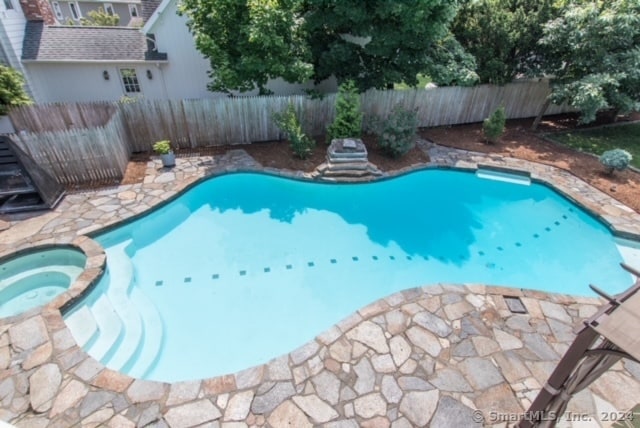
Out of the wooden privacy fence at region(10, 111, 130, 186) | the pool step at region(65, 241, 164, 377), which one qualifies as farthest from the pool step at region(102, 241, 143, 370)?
the wooden privacy fence at region(10, 111, 130, 186)

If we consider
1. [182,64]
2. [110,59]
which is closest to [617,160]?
[182,64]

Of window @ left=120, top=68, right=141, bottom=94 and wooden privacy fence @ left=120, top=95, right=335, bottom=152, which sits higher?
window @ left=120, top=68, right=141, bottom=94

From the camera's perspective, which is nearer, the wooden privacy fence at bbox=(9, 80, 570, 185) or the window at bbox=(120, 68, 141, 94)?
the wooden privacy fence at bbox=(9, 80, 570, 185)

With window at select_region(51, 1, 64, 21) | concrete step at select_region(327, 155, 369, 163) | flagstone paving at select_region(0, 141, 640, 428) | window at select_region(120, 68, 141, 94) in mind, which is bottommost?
flagstone paving at select_region(0, 141, 640, 428)

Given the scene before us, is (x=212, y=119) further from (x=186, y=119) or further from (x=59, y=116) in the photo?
(x=59, y=116)

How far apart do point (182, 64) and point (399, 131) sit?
938 cm

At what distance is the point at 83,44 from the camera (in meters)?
13.0

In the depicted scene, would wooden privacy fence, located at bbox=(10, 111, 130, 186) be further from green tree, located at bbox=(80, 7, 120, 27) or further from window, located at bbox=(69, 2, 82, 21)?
window, located at bbox=(69, 2, 82, 21)

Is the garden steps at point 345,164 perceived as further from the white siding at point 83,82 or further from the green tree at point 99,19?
the green tree at point 99,19

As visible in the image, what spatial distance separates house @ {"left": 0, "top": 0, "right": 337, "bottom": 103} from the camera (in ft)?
40.6

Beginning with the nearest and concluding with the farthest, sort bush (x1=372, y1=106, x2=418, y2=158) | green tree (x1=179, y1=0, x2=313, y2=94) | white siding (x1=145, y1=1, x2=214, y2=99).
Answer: green tree (x1=179, y1=0, x2=313, y2=94)
bush (x1=372, y1=106, x2=418, y2=158)
white siding (x1=145, y1=1, x2=214, y2=99)

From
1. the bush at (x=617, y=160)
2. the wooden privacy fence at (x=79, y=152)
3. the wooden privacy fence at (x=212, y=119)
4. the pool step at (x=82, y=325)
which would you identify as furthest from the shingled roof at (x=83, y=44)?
the bush at (x=617, y=160)

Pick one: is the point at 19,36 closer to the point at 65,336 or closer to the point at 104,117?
the point at 104,117

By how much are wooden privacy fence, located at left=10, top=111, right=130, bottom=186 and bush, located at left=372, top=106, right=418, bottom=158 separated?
7802mm
